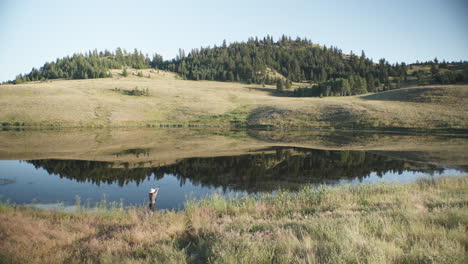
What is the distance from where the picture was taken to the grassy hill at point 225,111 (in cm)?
5525

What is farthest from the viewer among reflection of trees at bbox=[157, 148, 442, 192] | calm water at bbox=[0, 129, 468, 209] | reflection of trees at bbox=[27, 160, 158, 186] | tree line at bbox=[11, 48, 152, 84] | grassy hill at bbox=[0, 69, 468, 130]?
tree line at bbox=[11, 48, 152, 84]

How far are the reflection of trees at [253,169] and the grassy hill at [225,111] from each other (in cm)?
3445

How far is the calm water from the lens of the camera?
14.9m

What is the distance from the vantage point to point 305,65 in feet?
643

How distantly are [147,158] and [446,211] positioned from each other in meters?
22.4

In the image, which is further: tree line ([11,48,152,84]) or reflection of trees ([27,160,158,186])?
tree line ([11,48,152,84])

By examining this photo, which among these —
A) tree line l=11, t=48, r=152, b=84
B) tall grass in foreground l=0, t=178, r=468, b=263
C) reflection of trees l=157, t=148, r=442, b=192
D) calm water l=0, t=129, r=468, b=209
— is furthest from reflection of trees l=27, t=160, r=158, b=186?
tree line l=11, t=48, r=152, b=84

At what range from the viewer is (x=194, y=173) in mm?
19859

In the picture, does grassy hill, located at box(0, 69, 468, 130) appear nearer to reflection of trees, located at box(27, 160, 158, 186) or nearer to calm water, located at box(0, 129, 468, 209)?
calm water, located at box(0, 129, 468, 209)

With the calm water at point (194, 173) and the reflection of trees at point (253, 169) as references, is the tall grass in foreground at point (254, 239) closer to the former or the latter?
the calm water at point (194, 173)

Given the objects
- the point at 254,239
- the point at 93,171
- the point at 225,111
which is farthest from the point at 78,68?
the point at 254,239

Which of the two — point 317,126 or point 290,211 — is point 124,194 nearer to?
point 290,211

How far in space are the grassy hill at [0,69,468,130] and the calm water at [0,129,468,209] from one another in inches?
1254

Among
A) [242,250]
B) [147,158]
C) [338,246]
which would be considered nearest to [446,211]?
[338,246]
